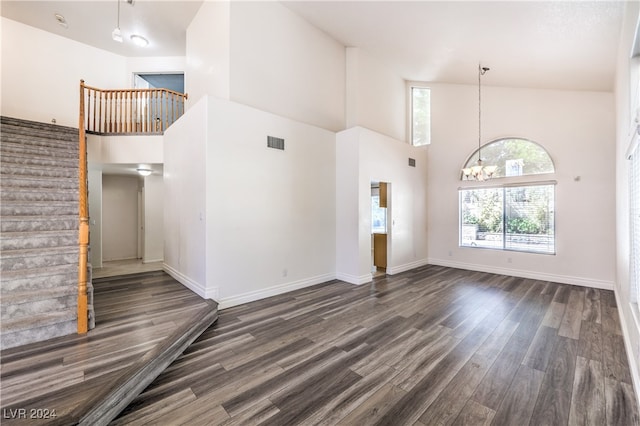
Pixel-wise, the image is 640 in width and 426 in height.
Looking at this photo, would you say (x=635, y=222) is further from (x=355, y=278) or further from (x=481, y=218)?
(x=481, y=218)

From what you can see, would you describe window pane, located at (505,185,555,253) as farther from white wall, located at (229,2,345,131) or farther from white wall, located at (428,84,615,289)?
white wall, located at (229,2,345,131)

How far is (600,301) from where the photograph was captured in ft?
14.2

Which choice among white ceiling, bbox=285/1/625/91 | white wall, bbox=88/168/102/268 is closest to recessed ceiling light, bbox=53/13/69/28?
white wall, bbox=88/168/102/268

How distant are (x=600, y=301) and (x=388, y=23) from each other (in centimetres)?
604

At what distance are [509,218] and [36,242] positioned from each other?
328 inches

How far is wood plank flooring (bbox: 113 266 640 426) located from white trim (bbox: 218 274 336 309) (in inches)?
6.1

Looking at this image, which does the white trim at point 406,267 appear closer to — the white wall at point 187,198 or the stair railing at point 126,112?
the white wall at point 187,198

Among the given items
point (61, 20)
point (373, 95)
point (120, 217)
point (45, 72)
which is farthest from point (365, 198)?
point (45, 72)

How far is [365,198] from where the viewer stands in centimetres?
533

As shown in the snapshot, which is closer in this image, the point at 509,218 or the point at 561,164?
the point at 561,164

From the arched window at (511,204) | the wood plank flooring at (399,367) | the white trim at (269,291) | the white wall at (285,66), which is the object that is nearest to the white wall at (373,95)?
the white wall at (285,66)

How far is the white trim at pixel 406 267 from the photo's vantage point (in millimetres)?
6090

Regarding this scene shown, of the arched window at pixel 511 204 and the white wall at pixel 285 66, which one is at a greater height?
the white wall at pixel 285 66

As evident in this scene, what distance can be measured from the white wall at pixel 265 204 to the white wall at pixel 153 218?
4.34 m
